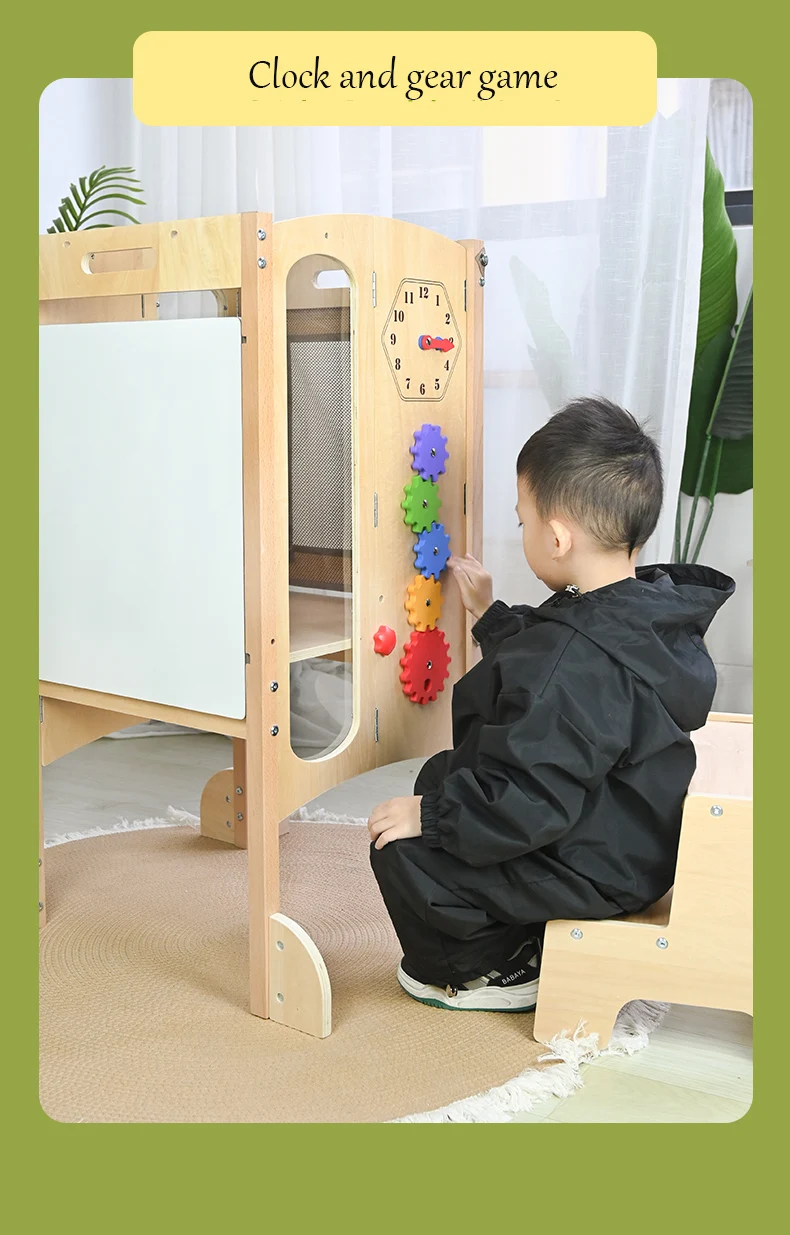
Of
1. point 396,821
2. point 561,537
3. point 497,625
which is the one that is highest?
point 561,537

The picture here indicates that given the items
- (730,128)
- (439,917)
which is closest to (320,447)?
(439,917)

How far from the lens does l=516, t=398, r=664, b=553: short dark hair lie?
1.43 meters

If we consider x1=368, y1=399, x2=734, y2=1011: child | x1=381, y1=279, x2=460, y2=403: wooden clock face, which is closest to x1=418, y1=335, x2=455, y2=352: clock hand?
x1=381, y1=279, x2=460, y2=403: wooden clock face

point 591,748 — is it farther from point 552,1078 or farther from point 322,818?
point 322,818

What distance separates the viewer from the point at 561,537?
4.70ft

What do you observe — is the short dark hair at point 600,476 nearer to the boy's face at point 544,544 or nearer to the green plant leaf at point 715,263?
the boy's face at point 544,544

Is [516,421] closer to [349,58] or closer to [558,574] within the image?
[558,574]

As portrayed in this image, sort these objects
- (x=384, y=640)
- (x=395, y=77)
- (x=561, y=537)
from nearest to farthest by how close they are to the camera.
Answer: (x=395, y=77) < (x=561, y=537) < (x=384, y=640)

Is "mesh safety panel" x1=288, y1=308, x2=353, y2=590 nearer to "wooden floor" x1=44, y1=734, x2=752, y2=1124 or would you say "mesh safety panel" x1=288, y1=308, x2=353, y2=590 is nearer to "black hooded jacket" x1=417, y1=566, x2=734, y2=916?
"black hooded jacket" x1=417, y1=566, x2=734, y2=916

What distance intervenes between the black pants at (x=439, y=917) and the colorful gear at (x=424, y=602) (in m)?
0.23

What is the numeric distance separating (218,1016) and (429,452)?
0.73 m

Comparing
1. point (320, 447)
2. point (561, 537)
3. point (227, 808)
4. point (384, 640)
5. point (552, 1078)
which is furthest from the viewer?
point (227, 808)

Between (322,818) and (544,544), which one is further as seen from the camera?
(322,818)

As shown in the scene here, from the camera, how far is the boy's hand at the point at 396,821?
1460 mm
